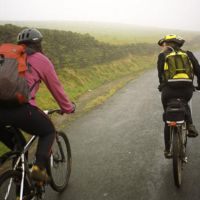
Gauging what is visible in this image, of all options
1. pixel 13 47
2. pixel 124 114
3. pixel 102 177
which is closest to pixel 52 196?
pixel 102 177

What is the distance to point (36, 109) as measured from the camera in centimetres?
387

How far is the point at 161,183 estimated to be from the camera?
A: 539cm

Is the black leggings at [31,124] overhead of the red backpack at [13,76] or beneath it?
beneath

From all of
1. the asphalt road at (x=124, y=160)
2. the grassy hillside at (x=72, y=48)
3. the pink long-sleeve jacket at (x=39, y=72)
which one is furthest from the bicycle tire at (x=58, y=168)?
the grassy hillside at (x=72, y=48)

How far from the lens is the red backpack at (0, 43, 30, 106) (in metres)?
3.49

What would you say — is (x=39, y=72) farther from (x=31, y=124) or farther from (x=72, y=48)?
(x=72, y=48)

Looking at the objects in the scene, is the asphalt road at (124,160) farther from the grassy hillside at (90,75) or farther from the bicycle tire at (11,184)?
the grassy hillside at (90,75)

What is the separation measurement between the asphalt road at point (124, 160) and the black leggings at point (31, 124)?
1.44 meters

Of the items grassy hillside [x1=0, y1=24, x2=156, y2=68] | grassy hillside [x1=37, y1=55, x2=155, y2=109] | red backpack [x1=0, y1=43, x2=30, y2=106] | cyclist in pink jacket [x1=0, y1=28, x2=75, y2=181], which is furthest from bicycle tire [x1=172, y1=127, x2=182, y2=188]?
grassy hillside [x1=0, y1=24, x2=156, y2=68]

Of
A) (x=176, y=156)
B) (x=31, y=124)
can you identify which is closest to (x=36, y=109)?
(x=31, y=124)

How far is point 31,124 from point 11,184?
693 millimetres

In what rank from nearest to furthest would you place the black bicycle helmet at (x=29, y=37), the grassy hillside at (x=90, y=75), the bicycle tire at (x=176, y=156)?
the black bicycle helmet at (x=29, y=37)
the bicycle tire at (x=176, y=156)
the grassy hillside at (x=90, y=75)

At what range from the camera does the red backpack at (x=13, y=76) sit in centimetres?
349

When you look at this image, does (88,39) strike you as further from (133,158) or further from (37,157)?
(37,157)
